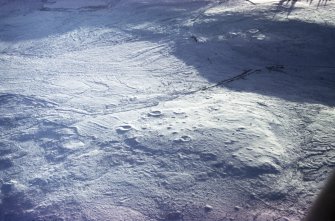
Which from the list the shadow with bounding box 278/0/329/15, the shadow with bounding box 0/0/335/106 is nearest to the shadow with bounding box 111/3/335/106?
the shadow with bounding box 0/0/335/106

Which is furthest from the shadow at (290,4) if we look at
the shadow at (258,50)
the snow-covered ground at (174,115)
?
the shadow at (258,50)

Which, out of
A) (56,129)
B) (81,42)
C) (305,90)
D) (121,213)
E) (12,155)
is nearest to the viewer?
(121,213)

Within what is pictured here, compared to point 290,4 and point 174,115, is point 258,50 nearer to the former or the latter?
point 290,4

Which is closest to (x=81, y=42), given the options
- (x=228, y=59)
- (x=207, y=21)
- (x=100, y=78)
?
(x=100, y=78)

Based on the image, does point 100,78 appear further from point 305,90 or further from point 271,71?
point 305,90

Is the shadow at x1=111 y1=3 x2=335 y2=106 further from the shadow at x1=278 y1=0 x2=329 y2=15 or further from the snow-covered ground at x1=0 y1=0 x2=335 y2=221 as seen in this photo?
the shadow at x1=278 y1=0 x2=329 y2=15

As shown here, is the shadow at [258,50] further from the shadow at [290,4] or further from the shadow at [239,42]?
the shadow at [290,4]

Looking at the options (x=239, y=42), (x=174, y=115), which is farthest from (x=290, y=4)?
(x=174, y=115)

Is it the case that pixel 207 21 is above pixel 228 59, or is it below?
above
